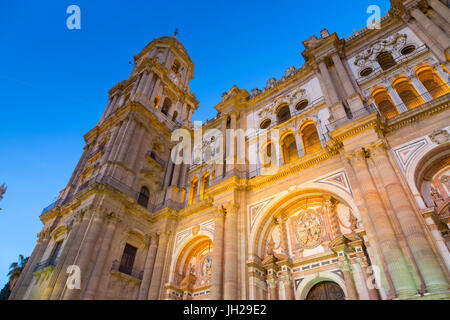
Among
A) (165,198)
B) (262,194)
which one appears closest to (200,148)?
Result: (165,198)

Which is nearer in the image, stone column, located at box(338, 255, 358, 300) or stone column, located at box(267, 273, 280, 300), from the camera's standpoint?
stone column, located at box(338, 255, 358, 300)

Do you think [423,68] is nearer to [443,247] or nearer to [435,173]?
[435,173]

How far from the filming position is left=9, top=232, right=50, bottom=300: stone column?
1870 centimetres

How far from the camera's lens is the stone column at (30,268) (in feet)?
61.4

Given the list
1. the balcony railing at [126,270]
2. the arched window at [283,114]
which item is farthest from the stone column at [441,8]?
the balcony railing at [126,270]

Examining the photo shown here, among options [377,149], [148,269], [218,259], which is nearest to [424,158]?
[377,149]

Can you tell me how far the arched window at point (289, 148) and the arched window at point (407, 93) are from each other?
246 inches

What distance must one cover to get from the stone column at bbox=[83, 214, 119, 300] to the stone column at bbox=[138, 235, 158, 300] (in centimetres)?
259

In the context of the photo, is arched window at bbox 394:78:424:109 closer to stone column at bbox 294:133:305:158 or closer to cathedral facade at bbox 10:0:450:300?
cathedral facade at bbox 10:0:450:300

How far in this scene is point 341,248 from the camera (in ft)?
39.3

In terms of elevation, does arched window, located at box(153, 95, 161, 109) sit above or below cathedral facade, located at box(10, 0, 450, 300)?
above

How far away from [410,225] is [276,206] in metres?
6.79

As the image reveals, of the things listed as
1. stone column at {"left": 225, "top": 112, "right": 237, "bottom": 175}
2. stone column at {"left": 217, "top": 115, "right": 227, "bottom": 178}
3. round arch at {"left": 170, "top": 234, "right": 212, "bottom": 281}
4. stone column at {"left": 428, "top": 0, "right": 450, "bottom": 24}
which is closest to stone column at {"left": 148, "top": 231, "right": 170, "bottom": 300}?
round arch at {"left": 170, "top": 234, "right": 212, "bottom": 281}
